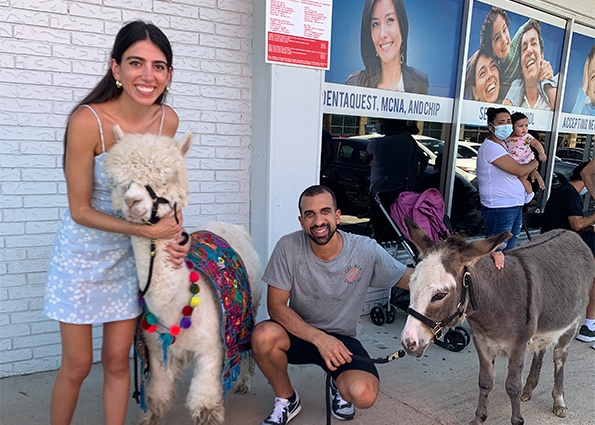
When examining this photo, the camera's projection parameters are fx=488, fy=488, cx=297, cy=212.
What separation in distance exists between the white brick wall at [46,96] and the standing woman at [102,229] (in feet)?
4.45

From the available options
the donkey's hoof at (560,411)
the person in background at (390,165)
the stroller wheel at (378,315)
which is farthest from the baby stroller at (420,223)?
the donkey's hoof at (560,411)

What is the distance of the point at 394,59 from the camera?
205 inches

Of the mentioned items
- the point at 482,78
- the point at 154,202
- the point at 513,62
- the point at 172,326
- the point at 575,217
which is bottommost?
the point at 172,326

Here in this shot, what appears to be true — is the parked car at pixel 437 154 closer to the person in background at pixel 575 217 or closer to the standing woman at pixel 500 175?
the standing woman at pixel 500 175

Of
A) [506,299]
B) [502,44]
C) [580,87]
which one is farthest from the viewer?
[580,87]

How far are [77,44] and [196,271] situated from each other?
196cm

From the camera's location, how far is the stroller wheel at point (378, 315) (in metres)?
4.88

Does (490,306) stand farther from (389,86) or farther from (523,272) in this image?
(389,86)

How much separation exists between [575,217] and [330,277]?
9.70 ft

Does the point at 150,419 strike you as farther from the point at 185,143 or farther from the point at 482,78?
the point at 482,78

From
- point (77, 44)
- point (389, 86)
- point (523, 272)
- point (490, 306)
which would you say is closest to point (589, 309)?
point (523, 272)

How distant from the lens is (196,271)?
2.60 m

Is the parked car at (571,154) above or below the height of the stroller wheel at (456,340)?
above

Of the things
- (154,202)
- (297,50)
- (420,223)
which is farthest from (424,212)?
(154,202)
